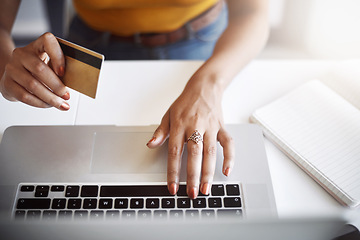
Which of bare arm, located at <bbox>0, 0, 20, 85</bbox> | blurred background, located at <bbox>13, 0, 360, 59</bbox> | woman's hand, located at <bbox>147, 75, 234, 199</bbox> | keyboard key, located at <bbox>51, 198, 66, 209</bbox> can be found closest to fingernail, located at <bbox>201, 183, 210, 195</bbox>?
woman's hand, located at <bbox>147, 75, 234, 199</bbox>

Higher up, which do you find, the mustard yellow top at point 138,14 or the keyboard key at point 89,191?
the mustard yellow top at point 138,14

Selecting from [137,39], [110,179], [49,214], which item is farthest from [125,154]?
[137,39]

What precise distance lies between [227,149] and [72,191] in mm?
272

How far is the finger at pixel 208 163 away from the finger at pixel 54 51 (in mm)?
279

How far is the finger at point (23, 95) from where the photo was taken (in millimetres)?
577

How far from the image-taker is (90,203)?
51 centimetres

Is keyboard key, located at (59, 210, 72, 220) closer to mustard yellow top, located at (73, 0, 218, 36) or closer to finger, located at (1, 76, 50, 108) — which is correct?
finger, located at (1, 76, 50, 108)

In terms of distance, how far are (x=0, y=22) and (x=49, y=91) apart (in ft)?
1.09

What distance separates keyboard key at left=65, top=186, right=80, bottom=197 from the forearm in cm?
31

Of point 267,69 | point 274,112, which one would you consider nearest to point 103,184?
point 274,112

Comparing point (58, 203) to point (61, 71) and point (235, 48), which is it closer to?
point (61, 71)

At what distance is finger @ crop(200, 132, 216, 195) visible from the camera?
515mm

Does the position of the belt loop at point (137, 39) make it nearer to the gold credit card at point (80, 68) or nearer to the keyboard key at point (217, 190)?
the gold credit card at point (80, 68)

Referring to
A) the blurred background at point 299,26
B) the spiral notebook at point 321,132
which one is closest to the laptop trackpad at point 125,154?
the spiral notebook at point 321,132
